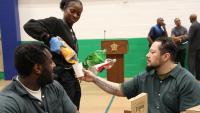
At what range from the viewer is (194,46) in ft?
24.8

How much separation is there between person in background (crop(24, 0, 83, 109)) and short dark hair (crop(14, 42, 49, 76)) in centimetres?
65

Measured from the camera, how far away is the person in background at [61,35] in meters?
2.69

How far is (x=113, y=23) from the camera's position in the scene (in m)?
8.66

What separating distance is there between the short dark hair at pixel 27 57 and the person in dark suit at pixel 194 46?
19.3 ft

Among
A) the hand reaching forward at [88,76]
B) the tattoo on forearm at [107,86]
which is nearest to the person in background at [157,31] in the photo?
the tattoo on forearm at [107,86]

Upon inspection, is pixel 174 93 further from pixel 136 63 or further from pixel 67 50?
pixel 136 63

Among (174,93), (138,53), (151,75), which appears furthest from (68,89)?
(138,53)

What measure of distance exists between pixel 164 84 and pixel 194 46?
5.13m

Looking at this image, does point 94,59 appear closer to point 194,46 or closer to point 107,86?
point 107,86

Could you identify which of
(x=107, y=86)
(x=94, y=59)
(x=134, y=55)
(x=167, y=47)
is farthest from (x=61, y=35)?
(x=134, y=55)

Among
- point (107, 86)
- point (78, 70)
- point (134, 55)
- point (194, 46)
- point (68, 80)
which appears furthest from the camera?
point (134, 55)

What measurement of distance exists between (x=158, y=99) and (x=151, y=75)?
0.21 meters

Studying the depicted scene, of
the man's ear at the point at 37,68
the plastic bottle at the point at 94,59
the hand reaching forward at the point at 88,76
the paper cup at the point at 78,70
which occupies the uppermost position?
the man's ear at the point at 37,68

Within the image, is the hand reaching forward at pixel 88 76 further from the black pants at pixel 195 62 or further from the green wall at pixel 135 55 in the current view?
the green wall at pixel 135 55
